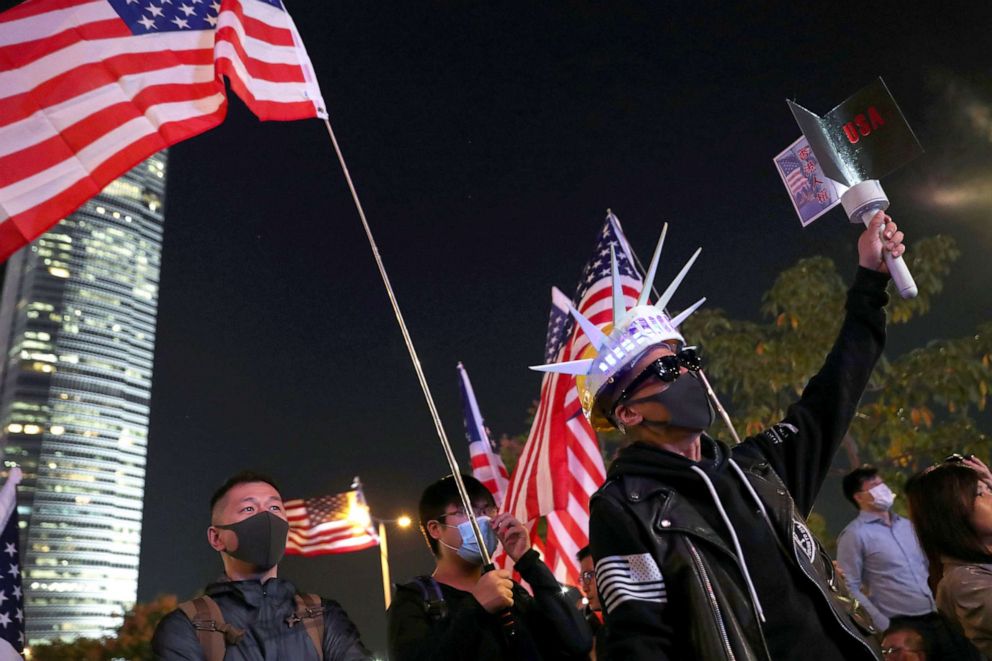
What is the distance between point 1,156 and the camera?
5.93 metres

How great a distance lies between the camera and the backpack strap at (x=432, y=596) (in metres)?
4.55

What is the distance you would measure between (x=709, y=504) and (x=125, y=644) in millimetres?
35711

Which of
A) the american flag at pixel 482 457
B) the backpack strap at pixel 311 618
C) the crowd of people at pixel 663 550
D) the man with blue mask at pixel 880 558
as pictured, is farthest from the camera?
the american flag at pixel 482 457

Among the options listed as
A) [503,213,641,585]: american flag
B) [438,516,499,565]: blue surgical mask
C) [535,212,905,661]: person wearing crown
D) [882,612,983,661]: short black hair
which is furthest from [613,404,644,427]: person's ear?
[503,213,641,585]: american flag

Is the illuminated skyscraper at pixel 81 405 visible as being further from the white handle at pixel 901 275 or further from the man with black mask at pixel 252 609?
the white handle at pixel 901 275

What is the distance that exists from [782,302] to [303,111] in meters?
7.66

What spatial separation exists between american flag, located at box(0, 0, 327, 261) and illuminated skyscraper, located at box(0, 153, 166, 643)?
101 meters

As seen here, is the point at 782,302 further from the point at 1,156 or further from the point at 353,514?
the point at 353,514

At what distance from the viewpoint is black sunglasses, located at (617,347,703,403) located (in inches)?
120

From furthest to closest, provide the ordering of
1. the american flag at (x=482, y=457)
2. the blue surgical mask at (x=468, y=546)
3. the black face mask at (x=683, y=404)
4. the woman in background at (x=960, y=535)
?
1. the american flag at (x=482, y=457)
2. the blue surgical mask at (x=468, y=546)
3. the woman in background at (x=960, y=535)
4. the black face mask at (x=683, y=404)

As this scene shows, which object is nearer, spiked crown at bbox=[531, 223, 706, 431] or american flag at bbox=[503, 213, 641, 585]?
spiked crown at bbox=[531, 223, 706, 431]

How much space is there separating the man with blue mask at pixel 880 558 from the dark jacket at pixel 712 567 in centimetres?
463

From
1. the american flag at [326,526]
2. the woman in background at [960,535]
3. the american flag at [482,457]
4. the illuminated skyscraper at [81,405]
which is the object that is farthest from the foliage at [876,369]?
the illuminated skyscraper at [81,405]

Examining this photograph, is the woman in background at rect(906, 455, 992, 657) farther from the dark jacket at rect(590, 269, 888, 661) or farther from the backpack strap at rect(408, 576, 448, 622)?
the backpack strap at rect(408, 576, 448, 622)
